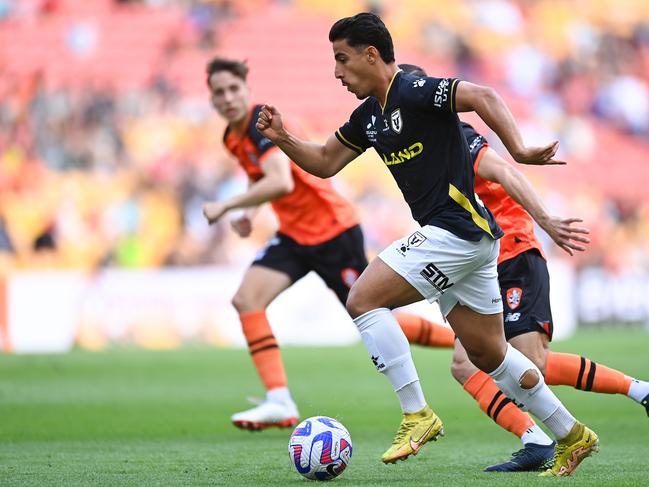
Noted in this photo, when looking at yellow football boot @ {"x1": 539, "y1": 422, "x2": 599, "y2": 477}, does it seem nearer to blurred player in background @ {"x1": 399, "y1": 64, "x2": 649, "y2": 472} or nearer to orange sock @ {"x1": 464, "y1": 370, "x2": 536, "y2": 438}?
blurred player in background @ {"x1": 399, "y1": 64, "x2": 649, "y2": 472}

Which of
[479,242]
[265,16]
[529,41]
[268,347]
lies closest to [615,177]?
[529,41]

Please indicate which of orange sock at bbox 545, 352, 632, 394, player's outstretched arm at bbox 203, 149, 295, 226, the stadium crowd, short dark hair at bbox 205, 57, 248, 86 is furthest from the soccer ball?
the stadium crowd

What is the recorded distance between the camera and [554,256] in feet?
73.8

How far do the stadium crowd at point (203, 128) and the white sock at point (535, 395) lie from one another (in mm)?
15496

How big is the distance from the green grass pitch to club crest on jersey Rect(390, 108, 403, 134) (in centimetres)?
173

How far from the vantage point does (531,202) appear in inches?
238

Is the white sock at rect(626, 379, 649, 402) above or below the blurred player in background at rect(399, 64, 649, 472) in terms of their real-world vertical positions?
below

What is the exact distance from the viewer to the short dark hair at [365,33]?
565 cm

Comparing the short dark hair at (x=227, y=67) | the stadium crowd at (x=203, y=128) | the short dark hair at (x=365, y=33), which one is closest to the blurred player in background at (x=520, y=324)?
the short dark hair at (x=365, y=33)

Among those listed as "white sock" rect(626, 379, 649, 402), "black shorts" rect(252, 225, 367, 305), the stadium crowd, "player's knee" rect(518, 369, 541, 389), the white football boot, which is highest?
the stadium crowd

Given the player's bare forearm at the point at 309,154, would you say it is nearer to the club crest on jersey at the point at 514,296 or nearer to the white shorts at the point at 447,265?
the white shorts at the point at 447,265

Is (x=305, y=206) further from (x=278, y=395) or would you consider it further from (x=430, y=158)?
(x=430, y=158)

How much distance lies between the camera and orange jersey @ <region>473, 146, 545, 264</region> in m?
6.93

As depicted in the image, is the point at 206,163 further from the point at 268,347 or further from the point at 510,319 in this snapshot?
the point at 510,319
